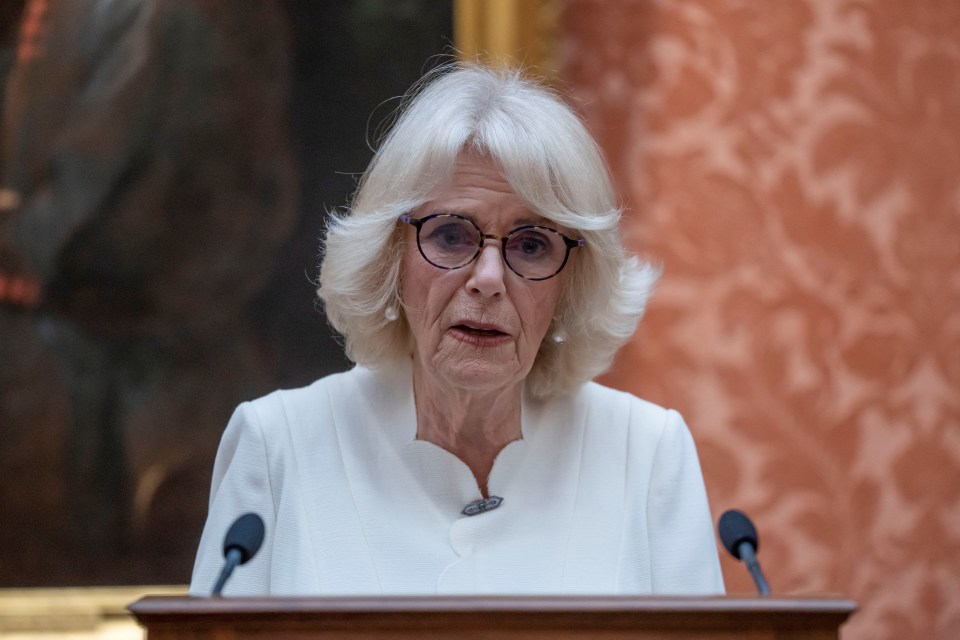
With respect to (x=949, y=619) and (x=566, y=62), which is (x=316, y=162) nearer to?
(x=566, y=62)

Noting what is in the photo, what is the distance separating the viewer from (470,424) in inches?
76.8

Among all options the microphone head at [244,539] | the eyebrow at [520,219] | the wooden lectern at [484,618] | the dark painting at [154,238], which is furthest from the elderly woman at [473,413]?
the dark painting at [154,238]

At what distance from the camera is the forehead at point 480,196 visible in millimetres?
1810

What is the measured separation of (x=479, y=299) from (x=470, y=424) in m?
0.26

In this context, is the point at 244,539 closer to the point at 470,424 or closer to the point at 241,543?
the point at 241,543

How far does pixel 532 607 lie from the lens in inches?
48.4

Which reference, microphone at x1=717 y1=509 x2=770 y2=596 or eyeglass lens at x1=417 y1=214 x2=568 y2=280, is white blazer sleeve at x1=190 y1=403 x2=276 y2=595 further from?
microphone at x1=717 y1=509 x2=770 y2=596

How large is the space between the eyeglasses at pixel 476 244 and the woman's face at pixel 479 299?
0.01 m

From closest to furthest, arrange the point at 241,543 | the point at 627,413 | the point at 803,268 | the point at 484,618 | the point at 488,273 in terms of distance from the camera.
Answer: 1. the point at 484,618
2. the point at 241,543
3. the point at 488,273
4. the point at 627,413
5. the point at 803,268

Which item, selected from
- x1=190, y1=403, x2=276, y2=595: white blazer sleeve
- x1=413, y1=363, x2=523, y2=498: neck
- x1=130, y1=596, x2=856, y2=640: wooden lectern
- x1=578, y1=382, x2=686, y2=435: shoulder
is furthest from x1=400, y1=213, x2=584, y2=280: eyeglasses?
x1=130, y1=596, x2=856, y2=640: wooden lectern

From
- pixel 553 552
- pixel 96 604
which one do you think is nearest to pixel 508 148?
pixel 553 552

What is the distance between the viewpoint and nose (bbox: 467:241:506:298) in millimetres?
1783

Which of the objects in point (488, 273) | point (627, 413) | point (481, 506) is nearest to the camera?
point (488, 273)

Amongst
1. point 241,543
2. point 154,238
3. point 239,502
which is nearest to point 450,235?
point 239,502
